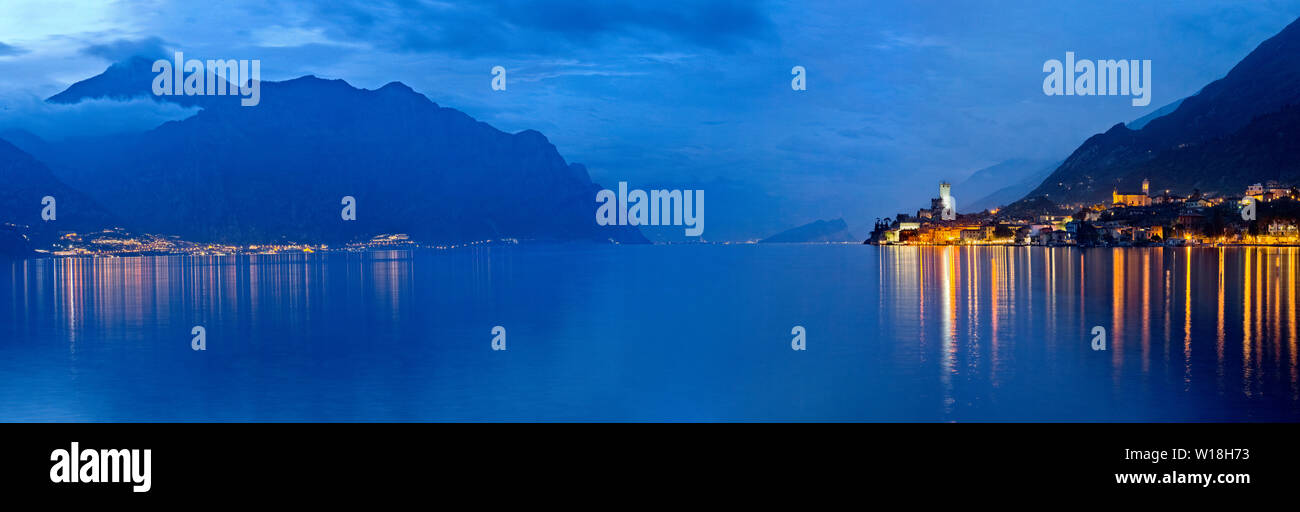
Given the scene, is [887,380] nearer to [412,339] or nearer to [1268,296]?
[412,339]

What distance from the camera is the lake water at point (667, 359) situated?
20016 millimetres

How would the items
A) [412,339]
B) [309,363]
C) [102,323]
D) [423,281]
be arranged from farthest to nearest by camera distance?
[423,281]
[102,323]
[412,339]
[309,363]

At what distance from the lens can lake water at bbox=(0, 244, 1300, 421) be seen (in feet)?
65.7

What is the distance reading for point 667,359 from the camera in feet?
91.9
